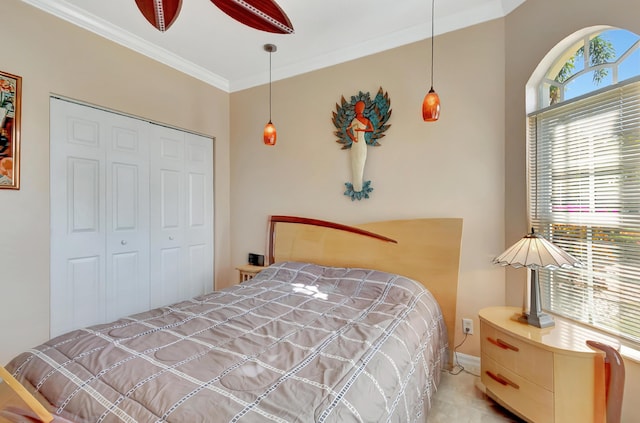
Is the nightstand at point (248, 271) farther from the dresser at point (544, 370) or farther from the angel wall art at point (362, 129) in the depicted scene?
the dresser at point (544, 370)

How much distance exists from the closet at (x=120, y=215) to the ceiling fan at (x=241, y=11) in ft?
4.30

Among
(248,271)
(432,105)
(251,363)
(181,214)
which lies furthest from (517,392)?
(181,214)

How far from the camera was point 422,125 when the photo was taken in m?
2.51

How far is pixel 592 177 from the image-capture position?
1.75 metres

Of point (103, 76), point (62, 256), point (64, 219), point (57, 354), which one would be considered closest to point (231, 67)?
point (103, 76)

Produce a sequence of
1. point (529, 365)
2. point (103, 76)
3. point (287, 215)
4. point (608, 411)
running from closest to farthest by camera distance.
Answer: point (608, 411) → point (529, 365) → point (103, 76) → point (287, 215)

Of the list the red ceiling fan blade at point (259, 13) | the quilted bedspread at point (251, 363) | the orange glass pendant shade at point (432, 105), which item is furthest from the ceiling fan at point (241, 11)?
the quilted bedspread at point (251, 363)

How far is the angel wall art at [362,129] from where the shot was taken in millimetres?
2662

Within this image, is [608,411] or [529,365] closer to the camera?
[608,411]

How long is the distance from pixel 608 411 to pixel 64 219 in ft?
11.6

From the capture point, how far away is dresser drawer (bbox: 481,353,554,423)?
1.51 meters

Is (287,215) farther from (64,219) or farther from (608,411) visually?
(608,411)

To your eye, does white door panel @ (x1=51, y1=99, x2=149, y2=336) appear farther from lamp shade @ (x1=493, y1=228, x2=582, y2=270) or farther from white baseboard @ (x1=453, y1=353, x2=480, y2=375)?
lamp shade @ (x1=493, y1=228, x2=582, y2=270)

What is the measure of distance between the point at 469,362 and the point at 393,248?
3.39ft
